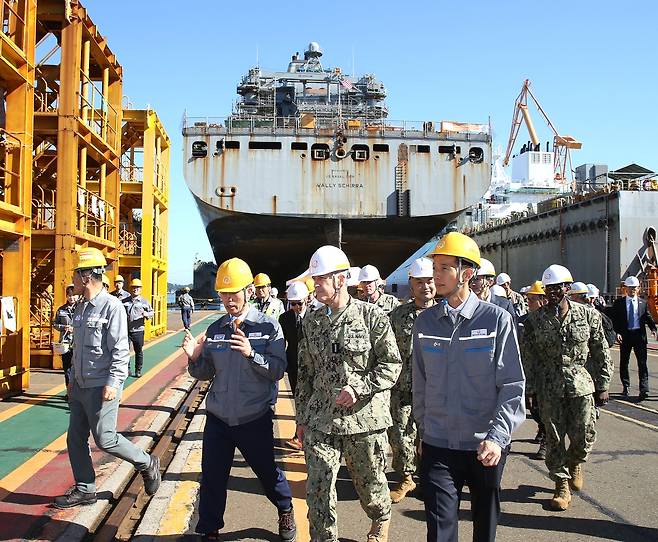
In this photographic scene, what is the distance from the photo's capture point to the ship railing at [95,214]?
11023mm

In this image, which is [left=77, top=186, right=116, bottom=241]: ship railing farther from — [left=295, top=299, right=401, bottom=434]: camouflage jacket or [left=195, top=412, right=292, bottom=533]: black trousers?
[left=295, top=299, right=401, bottom=434]: camouflage jacket

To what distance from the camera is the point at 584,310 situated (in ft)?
15.5

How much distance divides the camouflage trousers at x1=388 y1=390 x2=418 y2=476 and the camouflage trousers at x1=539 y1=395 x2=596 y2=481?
1.03m

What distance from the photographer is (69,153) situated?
33.3 ft

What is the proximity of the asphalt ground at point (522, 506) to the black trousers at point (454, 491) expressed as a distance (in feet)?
3.67

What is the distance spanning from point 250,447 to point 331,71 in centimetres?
3099

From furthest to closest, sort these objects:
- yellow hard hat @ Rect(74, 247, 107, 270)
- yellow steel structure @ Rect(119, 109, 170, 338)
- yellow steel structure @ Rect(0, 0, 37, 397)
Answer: yellow steel structure @ Rect(119, 109, 170, 338) < yellow steel structure @ Rect(0, 0, 37, 397) < yellow hard hat @ Rect(74, 247, 107, 270)

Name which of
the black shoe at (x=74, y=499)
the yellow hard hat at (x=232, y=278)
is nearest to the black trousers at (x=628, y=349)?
the yellow hard hat at (x=232, y=278)

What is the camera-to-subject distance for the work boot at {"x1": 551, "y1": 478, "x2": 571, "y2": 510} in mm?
4223

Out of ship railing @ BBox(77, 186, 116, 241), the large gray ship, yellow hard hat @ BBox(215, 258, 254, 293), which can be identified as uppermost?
the large gray ship

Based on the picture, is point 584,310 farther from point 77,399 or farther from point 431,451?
point 77,399

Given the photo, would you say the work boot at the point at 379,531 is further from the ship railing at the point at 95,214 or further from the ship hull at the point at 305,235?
the ship hull at the point at 305,235

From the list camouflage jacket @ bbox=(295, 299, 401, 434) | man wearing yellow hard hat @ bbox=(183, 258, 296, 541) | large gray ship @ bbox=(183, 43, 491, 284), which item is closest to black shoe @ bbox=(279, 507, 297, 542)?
man wearing yellow hard hat @ bbox=(183, 258, 296, 541)

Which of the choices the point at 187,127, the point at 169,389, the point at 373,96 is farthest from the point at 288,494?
the point at 373,96
